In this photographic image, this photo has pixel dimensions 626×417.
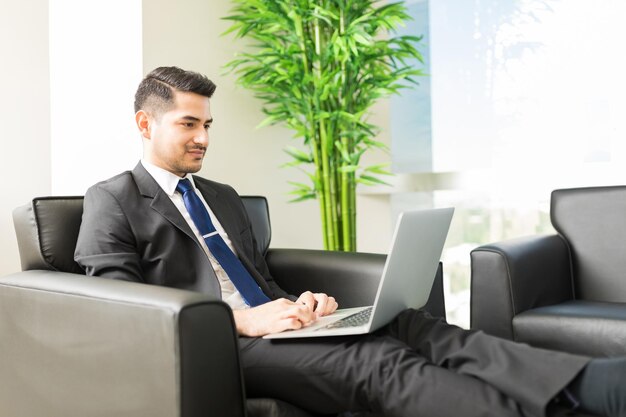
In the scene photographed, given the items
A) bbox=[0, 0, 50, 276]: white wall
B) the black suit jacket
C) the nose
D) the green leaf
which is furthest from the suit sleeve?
the green leaf

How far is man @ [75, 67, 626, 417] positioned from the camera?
4.28 feet

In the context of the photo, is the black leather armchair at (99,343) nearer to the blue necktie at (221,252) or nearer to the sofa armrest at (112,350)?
the sofa armrest at (112,350)

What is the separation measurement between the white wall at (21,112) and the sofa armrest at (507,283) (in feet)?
5.92

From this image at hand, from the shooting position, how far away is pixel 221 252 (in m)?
1.89

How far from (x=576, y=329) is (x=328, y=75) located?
59.2 inches

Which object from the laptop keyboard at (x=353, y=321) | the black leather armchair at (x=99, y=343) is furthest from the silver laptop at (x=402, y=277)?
the black leather armchair at (x=99, y=343)

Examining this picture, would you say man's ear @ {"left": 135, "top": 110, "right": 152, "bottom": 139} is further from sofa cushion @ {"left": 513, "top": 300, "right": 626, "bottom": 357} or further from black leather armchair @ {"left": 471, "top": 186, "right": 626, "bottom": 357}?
sofa cushion @ {"left": 513, "top": 300, "right": 626, "bottom": 357}

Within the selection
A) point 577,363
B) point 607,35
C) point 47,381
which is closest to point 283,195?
point 607,35

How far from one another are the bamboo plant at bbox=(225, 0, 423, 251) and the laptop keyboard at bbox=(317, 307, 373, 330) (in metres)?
1.35

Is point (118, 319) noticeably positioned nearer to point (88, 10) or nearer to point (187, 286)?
point (187, 286)

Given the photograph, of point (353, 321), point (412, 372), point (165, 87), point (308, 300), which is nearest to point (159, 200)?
point (165, 87)

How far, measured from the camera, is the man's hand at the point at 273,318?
157cm

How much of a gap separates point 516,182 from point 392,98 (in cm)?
91

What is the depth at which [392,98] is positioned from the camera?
396 cm
